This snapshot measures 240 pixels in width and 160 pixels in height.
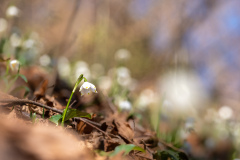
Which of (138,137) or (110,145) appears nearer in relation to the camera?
(110,145)

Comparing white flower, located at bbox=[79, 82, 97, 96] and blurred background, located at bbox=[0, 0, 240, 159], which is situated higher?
blurred background, located at bbox=[0, 0, 240, 159]

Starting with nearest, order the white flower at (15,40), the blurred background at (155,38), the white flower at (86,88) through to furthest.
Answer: the white flower at (86,88) → the white flower at (15,40) → the blurred background at (155,38)

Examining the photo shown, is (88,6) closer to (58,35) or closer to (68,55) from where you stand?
(58,35)

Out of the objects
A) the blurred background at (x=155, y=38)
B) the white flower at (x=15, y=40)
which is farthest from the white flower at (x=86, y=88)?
the blurred background at (x=155, y=38)

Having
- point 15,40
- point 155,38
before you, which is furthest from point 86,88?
point 155,38

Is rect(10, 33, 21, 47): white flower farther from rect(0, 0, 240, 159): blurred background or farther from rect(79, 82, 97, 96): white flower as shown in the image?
rect(79, 82, 97, 96): white flower

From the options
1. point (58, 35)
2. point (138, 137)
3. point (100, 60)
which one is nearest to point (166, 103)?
point (138, 137)

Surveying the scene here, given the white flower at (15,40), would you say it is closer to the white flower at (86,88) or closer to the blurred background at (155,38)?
the blurred background at (155,38)

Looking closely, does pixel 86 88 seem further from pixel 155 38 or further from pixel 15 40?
pixel 155 38

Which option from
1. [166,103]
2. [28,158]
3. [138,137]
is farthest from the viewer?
[166,103]

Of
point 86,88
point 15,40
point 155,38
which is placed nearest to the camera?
point 86,88

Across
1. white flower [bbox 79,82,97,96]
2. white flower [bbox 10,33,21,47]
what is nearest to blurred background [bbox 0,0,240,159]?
white flower [bbox 10,33,21,47]
